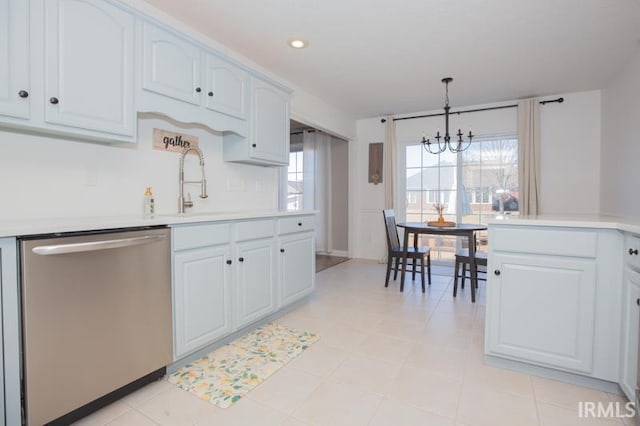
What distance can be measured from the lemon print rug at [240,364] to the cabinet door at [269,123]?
152 centimetres

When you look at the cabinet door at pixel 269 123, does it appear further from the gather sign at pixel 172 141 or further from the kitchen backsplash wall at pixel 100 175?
the gather sign at pixel 172 141

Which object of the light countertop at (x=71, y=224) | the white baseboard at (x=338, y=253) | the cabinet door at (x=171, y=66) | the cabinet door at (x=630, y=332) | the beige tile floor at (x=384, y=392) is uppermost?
the cabinet door at (x=171, y=66)

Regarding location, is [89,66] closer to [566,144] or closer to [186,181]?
[186,181]

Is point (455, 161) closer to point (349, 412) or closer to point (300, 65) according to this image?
point (300, 65)

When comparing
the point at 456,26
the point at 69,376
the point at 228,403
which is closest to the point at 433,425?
the point at 228,403

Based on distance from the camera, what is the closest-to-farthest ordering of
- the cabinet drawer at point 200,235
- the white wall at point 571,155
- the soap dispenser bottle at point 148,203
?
the cabinet drawer at point 200,235 → the soap dispenser bottle at point 148,203 → the white wall at point 571,155

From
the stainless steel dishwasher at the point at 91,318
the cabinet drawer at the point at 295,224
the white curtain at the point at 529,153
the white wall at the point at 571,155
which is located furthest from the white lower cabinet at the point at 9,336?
the white wall at the point at 571,155

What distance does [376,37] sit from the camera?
108 inches

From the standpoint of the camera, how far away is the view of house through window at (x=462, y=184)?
459 cm

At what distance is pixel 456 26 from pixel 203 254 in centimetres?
258

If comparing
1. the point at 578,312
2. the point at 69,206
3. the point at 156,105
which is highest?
the point at 156,105

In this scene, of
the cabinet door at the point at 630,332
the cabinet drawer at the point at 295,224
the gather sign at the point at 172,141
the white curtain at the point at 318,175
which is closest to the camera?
the cabinet door at the point at 630,332

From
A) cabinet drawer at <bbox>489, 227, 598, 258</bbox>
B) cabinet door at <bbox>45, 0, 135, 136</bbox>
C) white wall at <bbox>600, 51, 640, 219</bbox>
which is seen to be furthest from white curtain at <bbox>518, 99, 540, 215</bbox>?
cabinet door at <bbox>45, 0, 135, 136</bbox>

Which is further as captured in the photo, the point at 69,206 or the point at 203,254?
the point at 203,254
